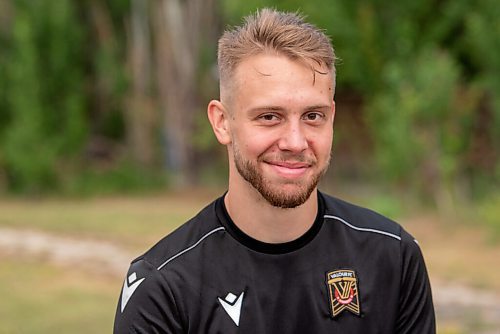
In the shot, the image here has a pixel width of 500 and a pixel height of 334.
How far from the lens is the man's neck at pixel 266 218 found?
272 centimetres

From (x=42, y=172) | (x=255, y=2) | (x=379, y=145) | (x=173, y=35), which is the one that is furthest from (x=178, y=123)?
(x=379, y=145)

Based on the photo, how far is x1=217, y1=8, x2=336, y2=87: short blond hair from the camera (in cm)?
258

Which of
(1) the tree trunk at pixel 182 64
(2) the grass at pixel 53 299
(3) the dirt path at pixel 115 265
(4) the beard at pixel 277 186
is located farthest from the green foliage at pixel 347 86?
(4) the beard at pixel 277 186

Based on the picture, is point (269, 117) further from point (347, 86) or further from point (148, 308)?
point (347, 86)

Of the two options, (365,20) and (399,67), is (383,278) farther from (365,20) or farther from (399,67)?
(365,20)

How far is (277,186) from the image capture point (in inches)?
103

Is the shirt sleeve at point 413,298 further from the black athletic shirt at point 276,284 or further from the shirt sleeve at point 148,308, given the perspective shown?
the shirt sleeve at point 148,308

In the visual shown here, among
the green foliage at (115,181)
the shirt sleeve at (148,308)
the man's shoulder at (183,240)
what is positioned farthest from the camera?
the green foliage at (115,181)

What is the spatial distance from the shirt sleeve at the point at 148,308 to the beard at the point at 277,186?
0.43 meters

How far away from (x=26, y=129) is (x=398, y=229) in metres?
19.9

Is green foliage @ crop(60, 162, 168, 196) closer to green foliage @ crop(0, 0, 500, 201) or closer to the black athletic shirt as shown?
green foliage @ crop(0, 0, 500, 201)

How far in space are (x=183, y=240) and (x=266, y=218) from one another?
11.7 inches

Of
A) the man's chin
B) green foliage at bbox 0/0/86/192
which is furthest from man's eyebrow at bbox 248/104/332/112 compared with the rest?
green foliage at bbox 0/0/86/192

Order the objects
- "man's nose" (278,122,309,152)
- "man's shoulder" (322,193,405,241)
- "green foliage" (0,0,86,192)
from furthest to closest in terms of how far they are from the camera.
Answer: "green foliage" (0,0,86,192) < "man's shoulder" (322,193,405,241) < "man's nose" (278,122,309,152)
